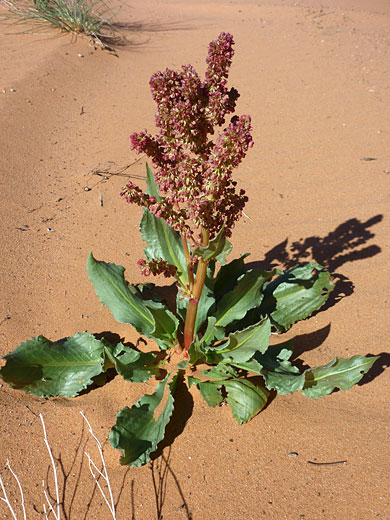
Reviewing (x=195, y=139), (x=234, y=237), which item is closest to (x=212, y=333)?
(x=195, y=139)

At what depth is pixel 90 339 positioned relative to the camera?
3.12 metres

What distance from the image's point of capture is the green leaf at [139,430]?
99.8 inches

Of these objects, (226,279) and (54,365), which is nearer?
(54,365)

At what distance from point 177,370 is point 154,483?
767 mm

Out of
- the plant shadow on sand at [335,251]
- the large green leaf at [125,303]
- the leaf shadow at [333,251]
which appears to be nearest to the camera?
the large green leaf at [125,303]

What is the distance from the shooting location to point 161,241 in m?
3.28

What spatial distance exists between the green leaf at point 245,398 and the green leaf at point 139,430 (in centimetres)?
40

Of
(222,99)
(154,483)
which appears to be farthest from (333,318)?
(222,99)

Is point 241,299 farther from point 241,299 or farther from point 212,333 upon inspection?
point 212,333

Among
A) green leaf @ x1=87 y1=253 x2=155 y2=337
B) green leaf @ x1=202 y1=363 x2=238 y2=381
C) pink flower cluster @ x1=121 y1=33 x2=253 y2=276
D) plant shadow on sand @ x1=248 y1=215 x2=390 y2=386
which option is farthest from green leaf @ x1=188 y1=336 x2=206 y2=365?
plant shadow on sand @ x1=248 y1=215 x2=390 y2=386

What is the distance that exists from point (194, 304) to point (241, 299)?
14.2 inches

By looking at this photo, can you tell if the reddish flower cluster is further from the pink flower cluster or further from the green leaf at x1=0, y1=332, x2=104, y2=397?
the green leaf at x1=0, y1=332, x2=104, y2=397

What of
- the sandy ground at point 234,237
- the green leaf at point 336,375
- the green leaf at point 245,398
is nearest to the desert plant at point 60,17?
the sandy ground at point 234,237

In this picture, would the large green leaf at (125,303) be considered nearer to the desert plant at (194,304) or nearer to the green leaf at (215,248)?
the desert plant at (194,304)
